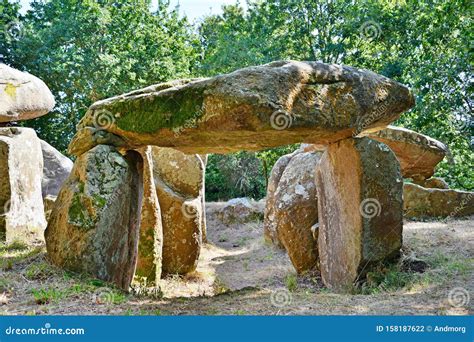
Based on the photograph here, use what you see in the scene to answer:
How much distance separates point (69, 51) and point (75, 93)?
92.6 inches

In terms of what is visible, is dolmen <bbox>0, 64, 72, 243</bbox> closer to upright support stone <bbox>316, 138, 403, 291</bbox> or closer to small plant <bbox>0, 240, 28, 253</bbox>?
small plant <bbox>0, 240, 28, 253</bbox>

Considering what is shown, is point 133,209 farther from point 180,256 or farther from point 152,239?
point 180,256

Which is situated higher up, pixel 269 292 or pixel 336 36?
pixel 336 36

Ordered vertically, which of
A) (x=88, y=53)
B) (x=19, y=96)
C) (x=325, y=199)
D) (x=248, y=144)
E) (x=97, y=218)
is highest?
(x=88, y=53)

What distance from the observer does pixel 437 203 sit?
11.1 meters

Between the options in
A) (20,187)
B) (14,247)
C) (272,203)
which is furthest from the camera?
(272,203)

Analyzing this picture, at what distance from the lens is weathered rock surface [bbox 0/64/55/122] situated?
840cm

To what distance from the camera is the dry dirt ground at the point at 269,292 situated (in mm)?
4598

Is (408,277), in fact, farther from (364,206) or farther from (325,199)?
(325,199)

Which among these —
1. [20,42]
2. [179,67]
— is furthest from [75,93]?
[179,67]

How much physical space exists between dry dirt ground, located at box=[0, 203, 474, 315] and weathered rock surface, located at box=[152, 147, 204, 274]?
0.54 m

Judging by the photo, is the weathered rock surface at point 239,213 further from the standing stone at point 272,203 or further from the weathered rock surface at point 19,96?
Answer: the weathered rock surface at point 19,96

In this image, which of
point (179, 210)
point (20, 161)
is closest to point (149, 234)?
point (179, 210)

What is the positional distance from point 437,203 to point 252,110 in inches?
291
